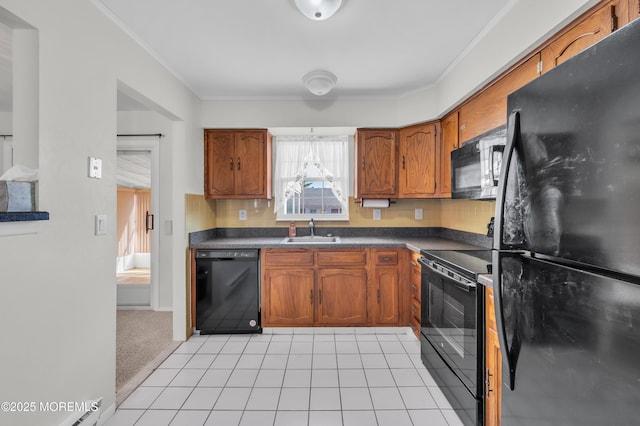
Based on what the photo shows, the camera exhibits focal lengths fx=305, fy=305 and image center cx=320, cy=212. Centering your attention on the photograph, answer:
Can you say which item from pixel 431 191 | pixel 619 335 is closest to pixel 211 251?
pixel 431 191

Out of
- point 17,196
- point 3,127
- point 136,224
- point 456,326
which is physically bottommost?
point 456,326

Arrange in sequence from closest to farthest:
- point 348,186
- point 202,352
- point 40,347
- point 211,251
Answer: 1. point 40,347
2. point 202,352
3. point 211,251
4. point 348,186

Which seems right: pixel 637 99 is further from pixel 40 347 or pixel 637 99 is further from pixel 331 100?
pixel 331 100

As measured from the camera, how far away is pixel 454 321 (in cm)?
184

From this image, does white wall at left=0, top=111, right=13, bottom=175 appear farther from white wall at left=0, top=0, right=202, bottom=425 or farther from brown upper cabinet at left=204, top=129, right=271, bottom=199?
white wall at left=0, top=0, right=202, bottom=425

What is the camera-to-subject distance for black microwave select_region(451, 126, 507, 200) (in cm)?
179

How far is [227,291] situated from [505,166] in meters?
2.70

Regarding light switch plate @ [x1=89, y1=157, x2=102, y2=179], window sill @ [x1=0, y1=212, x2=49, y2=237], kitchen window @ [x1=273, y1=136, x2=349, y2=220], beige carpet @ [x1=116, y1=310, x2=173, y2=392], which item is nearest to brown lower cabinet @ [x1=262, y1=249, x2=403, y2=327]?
kitchen window @ [x1=273, y1=136, x2=349, y2=220]

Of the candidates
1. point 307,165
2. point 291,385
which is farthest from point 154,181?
point 291,385

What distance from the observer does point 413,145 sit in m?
3.25

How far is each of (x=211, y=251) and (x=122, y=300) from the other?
168cm

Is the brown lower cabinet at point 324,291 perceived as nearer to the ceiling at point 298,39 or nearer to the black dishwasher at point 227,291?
the black dishwasher at point 227,291

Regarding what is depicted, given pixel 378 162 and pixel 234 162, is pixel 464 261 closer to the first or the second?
pixel 378 162

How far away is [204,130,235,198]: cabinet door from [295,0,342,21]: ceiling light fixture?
1.81 meters
